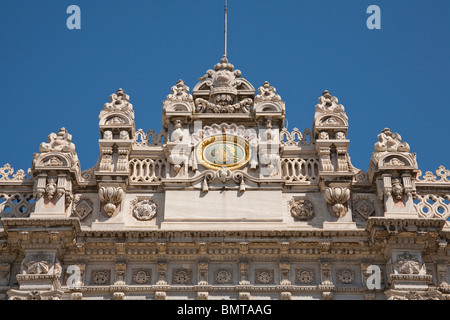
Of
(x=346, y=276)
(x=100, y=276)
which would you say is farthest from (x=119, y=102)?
(x=346, y=276)

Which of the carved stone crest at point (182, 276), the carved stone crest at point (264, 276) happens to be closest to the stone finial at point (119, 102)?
the carved stone crest at point (182, 276)

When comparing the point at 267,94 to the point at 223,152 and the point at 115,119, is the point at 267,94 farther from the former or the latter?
the point at 115,119

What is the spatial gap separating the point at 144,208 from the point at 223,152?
110 inches

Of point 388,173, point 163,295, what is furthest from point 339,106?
point 163,295

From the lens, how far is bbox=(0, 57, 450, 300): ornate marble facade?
953 inches

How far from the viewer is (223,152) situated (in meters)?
26.6

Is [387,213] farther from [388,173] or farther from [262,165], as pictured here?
[262,165]

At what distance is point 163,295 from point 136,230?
180cm

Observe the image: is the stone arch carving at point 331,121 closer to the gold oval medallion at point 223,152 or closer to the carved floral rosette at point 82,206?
the gold oval medallion at point 223,152

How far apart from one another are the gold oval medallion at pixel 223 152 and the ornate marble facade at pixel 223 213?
1.3 inches

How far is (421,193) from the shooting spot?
26.0 meters

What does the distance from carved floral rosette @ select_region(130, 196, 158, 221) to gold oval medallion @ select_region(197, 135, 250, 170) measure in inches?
71.7

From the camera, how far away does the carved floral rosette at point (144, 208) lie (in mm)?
25406
